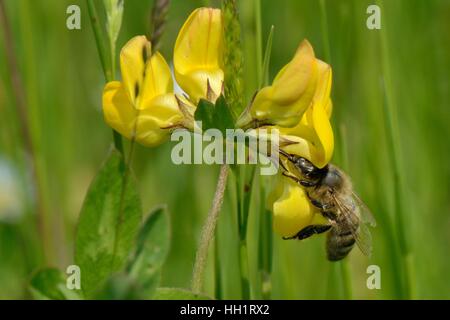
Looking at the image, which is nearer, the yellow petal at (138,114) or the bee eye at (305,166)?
the yellow petal at (138,114)

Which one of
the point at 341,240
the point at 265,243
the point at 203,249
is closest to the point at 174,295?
the point at 203,249

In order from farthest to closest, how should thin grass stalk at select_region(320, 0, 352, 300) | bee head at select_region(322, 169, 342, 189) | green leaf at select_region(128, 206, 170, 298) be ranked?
thin grass stalk at select_region(320, 0, 352, 300), bee head at select_region(322, 169, 342, 189), green leaf at select_region(128, 206, 170, 298)

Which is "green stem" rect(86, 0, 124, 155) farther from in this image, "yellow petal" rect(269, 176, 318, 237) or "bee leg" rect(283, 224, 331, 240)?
"bee leg" rect(283, 224, 331, 240)

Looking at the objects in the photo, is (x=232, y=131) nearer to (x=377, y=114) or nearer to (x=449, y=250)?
(x=377, y=114)

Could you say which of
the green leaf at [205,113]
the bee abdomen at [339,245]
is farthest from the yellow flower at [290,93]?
the bee abdomen at [339,245]

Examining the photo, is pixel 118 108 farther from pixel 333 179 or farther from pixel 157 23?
pixel 333 179

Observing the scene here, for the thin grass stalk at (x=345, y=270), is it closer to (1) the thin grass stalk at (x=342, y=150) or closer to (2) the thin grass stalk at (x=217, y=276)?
(1) the thin grass stalk at (x=342, y=150)

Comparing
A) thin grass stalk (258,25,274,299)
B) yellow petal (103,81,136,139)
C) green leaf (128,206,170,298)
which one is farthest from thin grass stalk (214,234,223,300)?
green leaf (128,206,170,298)
